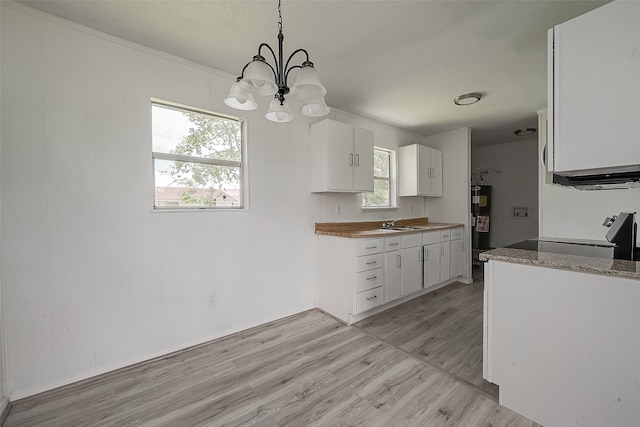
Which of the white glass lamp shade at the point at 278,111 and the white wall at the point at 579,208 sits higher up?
the white glass lamp shade at the point at 278,111

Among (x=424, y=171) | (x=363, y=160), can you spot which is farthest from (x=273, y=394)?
(x=424, y=171)

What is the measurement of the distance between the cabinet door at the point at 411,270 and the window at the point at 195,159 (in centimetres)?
207

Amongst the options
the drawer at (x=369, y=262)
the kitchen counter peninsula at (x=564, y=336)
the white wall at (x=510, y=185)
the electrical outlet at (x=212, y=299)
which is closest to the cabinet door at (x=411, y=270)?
the drawer at (x=369, y=262)

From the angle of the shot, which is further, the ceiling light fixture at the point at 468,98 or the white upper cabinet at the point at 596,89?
the ceiling light fixture at the point at 468,98

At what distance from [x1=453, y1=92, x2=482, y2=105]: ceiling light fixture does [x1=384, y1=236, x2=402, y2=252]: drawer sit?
1781mm

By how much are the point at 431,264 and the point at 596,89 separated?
2710 millimetres

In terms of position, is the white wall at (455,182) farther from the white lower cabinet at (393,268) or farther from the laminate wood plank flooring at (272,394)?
the laminate wood plank flooring at (272,394)

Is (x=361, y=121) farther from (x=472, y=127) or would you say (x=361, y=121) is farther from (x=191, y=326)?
(x=191, y=326)

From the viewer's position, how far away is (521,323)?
1482mm

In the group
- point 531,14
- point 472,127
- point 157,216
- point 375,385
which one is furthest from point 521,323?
point 472,127

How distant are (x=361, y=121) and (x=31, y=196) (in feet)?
11.2

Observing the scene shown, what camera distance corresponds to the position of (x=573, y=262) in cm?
130

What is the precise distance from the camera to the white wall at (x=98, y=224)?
167 cm

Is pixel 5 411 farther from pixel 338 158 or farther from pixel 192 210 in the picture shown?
pixel 338 158
